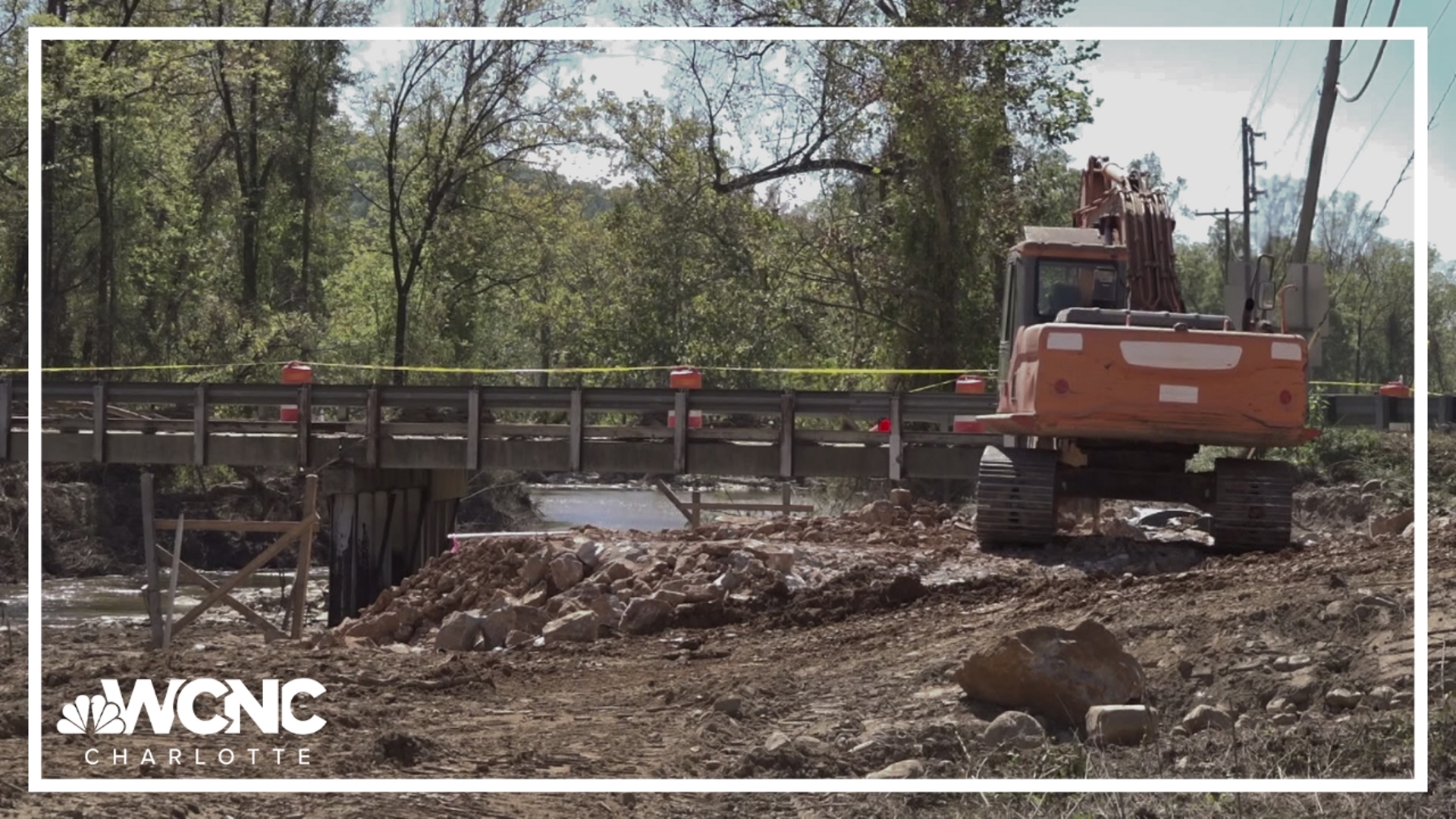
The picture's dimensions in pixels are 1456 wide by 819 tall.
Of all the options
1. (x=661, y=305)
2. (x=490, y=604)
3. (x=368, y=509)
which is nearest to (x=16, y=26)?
(x=368, y=509)

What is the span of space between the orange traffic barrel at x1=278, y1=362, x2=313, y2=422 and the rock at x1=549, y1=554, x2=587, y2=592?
7511 mm

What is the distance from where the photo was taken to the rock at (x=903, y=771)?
599 centimetres

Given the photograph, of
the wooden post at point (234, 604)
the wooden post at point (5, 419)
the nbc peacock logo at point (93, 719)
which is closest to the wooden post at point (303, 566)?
the wooden post at point (234, 604)

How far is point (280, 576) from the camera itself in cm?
2234

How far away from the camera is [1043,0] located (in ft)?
37.1

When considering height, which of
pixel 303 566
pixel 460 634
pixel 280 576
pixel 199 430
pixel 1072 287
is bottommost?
pixel 280 576

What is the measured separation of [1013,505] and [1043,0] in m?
3.46

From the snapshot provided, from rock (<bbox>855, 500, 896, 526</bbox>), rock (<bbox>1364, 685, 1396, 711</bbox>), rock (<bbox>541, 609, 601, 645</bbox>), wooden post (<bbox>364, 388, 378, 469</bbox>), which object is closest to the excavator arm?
rock (<bbox>855, 500, 896, 526</bbox>)

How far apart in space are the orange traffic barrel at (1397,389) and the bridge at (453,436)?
4469mm

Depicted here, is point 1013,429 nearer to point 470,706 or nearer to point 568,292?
point 470,706

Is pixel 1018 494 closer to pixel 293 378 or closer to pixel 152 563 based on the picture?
pixel 152 563

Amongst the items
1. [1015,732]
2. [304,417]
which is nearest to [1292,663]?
[1015,732]

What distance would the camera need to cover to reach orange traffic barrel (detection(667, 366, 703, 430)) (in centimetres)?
1891

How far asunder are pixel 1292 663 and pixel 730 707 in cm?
234
